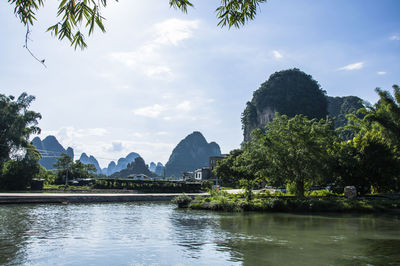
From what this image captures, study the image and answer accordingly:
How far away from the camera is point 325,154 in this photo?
2852 centimetres

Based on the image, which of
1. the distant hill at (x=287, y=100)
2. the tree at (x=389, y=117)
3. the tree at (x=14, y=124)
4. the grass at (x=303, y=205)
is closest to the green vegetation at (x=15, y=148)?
the tree at (x=14, y=124)

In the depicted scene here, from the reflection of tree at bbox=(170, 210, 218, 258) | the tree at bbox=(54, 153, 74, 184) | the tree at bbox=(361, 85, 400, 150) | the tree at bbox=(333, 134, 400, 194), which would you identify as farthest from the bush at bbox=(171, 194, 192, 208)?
the tree at bbox=(54, 153, 74, 184)

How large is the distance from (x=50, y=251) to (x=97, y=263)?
2799mm

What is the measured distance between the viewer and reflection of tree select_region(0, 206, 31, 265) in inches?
412

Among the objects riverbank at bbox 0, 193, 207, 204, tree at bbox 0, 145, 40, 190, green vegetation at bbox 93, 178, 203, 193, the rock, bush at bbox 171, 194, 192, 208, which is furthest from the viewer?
green vegetation at bbox 93, 178, 203, 193

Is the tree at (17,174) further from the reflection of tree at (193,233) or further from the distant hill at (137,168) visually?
the distant hill at (137,168)

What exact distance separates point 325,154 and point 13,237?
2511 centimetres

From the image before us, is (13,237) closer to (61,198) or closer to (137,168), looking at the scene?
(61,198)

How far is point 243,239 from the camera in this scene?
46.5 feet

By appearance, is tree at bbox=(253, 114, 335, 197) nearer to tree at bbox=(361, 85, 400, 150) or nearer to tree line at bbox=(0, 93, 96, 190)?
tree at bbox=(361, 85, 400, 150)

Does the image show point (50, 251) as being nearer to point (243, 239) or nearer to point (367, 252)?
point (243, 239)

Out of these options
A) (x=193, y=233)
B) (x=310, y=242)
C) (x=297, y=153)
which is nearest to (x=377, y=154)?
(x=297, y=153)

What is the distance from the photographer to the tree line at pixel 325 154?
93.2ft

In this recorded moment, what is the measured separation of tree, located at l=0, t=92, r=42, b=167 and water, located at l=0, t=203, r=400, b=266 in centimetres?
3241
